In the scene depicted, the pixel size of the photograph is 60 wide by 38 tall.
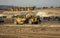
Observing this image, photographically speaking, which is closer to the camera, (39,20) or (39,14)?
(39,20)

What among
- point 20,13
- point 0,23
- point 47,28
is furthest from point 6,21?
point 47,28

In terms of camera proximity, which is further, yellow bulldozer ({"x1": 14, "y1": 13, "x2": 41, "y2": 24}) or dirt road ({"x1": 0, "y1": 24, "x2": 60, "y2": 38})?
yellow bulldozer ({"x1": 14, "y1": 13, "x2": 41, "y2": 24})

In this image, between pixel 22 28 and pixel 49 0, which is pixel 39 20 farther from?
pixel 49 0

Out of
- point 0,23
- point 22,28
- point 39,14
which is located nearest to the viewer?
point 22,28

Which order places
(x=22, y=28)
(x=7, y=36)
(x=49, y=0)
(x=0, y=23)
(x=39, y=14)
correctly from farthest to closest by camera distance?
(x=49, y=0) < (x=39, y=14) < (x=0, y=23) < (x=22, y=28) < (x=7, y=36)

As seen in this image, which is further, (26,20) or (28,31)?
(26,20)

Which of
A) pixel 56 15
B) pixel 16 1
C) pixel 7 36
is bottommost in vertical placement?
pixel 7 36

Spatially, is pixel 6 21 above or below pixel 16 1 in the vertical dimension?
below

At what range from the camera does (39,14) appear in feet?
6.54

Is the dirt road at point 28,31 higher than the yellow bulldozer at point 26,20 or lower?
lower

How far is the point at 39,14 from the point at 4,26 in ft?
1.56

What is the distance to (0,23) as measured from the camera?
185 centimetres

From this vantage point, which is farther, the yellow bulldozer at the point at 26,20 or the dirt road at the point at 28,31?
the yellow bulldozer at the point at 26,20

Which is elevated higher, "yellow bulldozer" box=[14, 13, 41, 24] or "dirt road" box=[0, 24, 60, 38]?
"yellow bulldozer" box=[14, 13, 41, 24]
